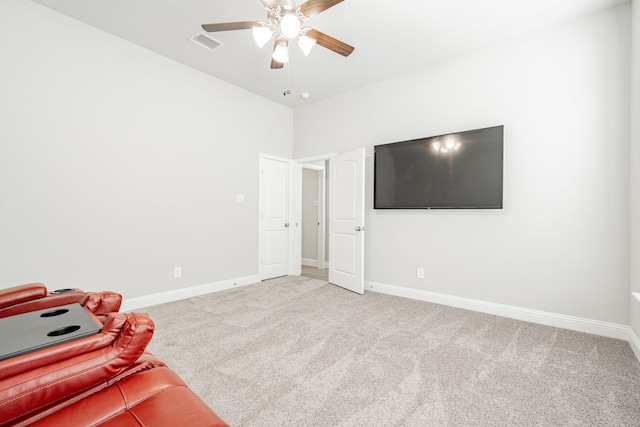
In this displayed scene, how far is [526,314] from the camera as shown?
3.06 meters

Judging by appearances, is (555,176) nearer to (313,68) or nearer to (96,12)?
(313,68)

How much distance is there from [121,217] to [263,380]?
2527 millimetres

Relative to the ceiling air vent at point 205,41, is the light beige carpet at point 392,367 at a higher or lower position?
lower

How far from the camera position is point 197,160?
13.0 feet

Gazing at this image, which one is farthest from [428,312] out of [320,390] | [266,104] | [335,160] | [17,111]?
[17,111]

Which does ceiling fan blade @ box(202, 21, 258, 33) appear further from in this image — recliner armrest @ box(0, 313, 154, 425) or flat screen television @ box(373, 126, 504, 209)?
flat screen television @ box(373, 126, 504, 209)

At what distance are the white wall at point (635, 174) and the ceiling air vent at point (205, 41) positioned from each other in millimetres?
3934

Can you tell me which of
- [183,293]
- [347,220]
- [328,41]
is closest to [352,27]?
[328,41]

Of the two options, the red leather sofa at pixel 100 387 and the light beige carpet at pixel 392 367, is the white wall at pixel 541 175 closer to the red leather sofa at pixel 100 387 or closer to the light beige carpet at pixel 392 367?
the light beige carpet at pixel 392 367

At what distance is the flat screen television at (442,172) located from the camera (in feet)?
10.5

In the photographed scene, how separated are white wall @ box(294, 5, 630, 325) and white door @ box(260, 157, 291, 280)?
2090 mm

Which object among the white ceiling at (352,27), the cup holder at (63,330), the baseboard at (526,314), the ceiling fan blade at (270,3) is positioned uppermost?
the white ceiling at (352,27)

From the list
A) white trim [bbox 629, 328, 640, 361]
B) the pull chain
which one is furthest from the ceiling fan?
white trim [bbox 629, 328, 640, 361]

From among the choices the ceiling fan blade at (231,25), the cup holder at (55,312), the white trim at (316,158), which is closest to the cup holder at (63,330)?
the cup holder at (55,312)
